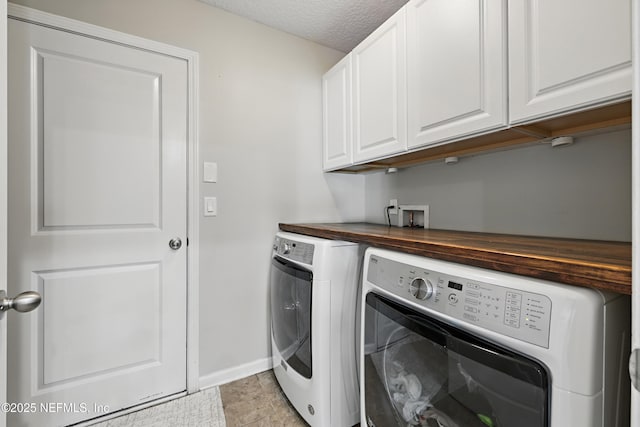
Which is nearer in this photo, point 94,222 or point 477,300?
point 477,300

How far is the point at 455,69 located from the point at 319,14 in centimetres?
108

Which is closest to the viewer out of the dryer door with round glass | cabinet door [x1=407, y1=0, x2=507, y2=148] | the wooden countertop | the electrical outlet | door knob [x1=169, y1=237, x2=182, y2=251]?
the wooden countertop

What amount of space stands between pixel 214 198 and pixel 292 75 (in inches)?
41.6

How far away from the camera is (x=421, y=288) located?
0.85 meters

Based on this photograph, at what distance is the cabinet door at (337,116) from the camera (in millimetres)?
1826

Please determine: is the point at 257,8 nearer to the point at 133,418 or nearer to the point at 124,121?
the point at 124,121

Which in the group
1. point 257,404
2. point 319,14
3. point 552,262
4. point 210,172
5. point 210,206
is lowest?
point 257,404

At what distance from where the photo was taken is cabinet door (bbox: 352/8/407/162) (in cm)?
142

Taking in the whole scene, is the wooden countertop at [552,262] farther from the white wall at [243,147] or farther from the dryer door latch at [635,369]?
the white wall at [243,147]

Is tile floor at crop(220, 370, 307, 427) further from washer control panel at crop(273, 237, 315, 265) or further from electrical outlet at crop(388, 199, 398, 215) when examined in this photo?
electrical outlet at crop(388, 199, 398, 215)


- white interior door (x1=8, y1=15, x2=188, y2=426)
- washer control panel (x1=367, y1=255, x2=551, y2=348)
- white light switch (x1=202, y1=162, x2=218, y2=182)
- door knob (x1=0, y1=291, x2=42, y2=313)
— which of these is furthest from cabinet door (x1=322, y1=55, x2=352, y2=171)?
door knob (x1=0, y1=291, x2=42, y2=313)

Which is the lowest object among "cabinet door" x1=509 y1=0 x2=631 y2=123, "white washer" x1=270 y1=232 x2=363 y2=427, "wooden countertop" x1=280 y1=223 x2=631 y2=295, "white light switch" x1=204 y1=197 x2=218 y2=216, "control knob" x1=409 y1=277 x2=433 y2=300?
"white washer" x1=270 y1=232 x2=363 y2=427

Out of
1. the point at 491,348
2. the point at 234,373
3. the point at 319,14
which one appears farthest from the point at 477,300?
the point at 319,14

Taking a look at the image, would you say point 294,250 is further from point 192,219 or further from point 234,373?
point 234,373
